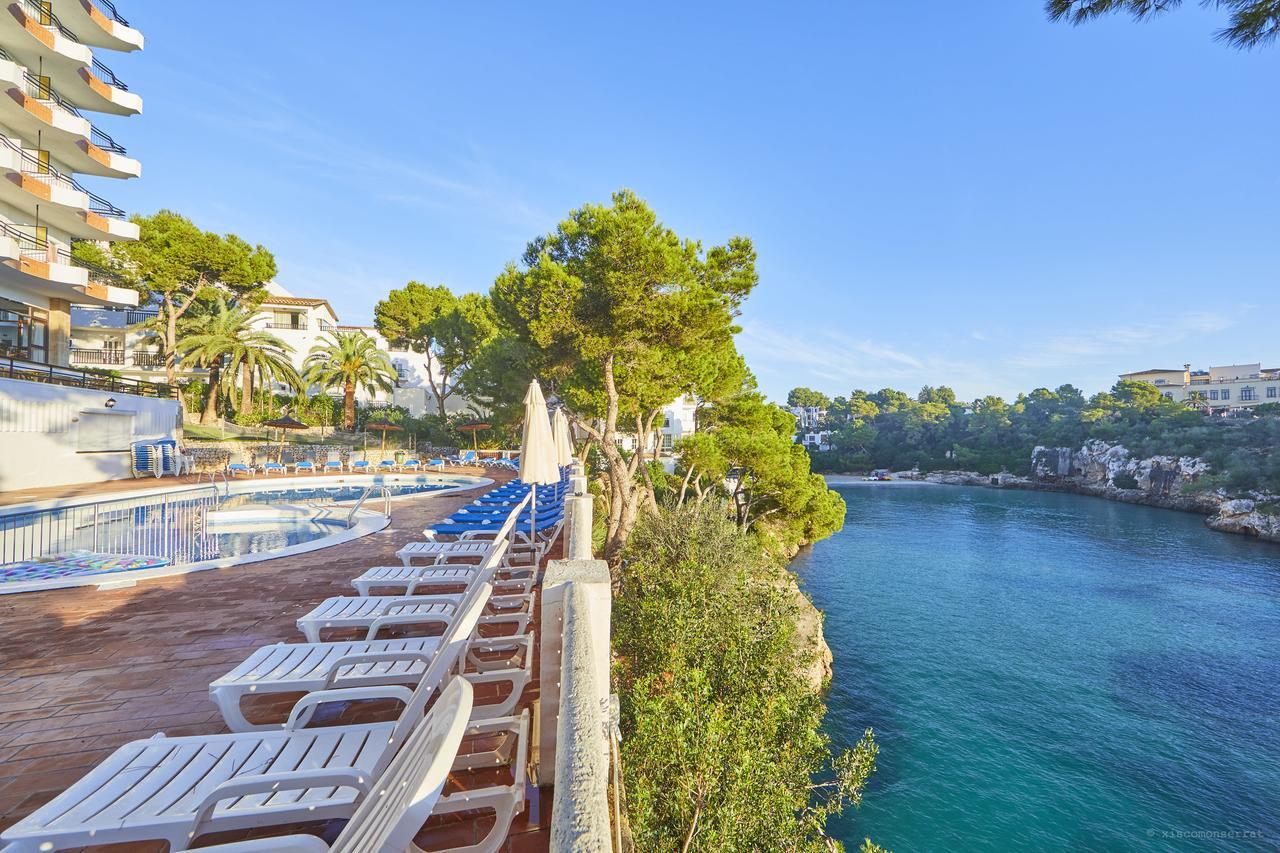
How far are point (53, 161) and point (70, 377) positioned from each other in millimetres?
9284

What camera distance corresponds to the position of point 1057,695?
14.5 meters

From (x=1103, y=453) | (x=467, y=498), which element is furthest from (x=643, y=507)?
(x=1103, y=453)

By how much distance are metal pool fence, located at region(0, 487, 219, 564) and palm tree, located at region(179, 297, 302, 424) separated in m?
15.1

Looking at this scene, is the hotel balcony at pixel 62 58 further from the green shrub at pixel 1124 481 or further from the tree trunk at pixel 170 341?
the green shrub at pixel 1124 481

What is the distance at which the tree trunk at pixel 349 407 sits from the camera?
2991 centimetres

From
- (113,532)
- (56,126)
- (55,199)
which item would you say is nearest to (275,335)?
(55,199)

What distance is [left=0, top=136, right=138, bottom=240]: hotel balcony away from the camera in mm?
16453

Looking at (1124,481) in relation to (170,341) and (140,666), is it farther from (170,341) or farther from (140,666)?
(170,341)

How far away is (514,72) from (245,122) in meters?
10.7

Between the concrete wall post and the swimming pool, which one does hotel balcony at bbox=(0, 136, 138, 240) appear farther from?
the concrete wall post

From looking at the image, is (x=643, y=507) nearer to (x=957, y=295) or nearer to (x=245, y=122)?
(x=245, y=122)

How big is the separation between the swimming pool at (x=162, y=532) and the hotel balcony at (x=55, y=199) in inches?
457

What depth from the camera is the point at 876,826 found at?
969 centimetres

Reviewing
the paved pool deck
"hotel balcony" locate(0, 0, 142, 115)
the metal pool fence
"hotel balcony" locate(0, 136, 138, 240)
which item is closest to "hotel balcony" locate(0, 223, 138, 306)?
"hotel balcony" locate(0, 136, 138, 240)
